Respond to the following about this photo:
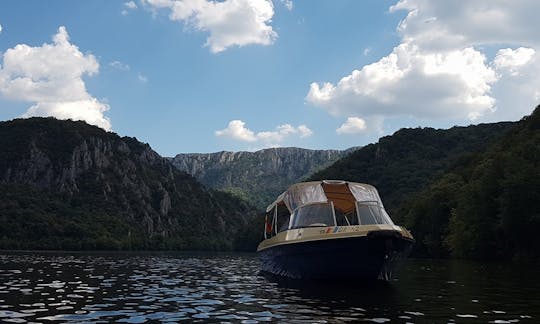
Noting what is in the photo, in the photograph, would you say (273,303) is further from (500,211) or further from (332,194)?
(500,211)

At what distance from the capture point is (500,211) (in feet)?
210

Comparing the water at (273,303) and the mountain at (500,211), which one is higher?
the mountain at (500,211)


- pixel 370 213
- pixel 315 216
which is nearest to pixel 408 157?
pixel 370 213

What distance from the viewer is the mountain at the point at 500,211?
5747cm

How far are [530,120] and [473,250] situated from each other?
2877 cm

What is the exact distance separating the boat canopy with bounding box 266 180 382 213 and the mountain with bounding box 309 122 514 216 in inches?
4485

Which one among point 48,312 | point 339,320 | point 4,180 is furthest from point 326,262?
point 4,180

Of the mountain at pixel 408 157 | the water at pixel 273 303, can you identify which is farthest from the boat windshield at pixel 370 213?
the mountain at pixel 408 157

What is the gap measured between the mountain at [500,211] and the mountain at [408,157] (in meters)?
63.2

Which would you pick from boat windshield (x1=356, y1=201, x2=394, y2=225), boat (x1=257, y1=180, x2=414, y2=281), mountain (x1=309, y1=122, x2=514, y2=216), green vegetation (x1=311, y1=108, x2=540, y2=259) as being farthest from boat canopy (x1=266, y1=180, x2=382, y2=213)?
mountain (x1=309, y1=122, x2=514, y2=216)

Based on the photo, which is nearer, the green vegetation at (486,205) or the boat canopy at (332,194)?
the boat canopy at (332,194)

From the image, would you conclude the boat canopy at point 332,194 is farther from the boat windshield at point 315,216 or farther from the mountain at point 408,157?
the mountain at point 408,157

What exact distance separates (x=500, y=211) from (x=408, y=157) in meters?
114

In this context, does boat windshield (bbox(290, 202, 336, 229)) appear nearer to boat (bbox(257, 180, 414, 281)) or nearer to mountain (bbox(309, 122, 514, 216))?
boat (bbox(257, 180, 414, 281))
